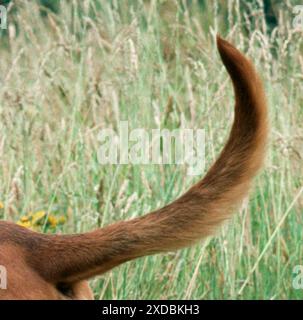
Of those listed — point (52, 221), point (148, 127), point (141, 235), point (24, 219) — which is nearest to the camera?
point (141, 235)

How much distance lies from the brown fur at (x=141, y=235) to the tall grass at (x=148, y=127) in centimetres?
89

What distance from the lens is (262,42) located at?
3.69 m

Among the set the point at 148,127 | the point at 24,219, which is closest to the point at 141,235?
the point at 24,219

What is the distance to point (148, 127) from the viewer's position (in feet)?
13.0

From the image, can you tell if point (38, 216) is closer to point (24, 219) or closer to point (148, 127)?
point (24, 219)

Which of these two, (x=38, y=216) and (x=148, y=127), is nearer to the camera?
(x=38, y=216)

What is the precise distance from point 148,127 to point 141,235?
4.91ft

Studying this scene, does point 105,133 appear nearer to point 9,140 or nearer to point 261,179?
point 9,140

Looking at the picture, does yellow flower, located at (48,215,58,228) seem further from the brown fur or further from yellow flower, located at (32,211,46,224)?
the brown fur

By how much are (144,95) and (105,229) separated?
5.14 ft

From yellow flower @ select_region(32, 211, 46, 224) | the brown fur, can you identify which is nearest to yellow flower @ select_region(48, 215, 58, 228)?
yellow flower @ select_region(32, 211, 46, 224)

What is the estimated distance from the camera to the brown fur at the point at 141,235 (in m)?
2.43
